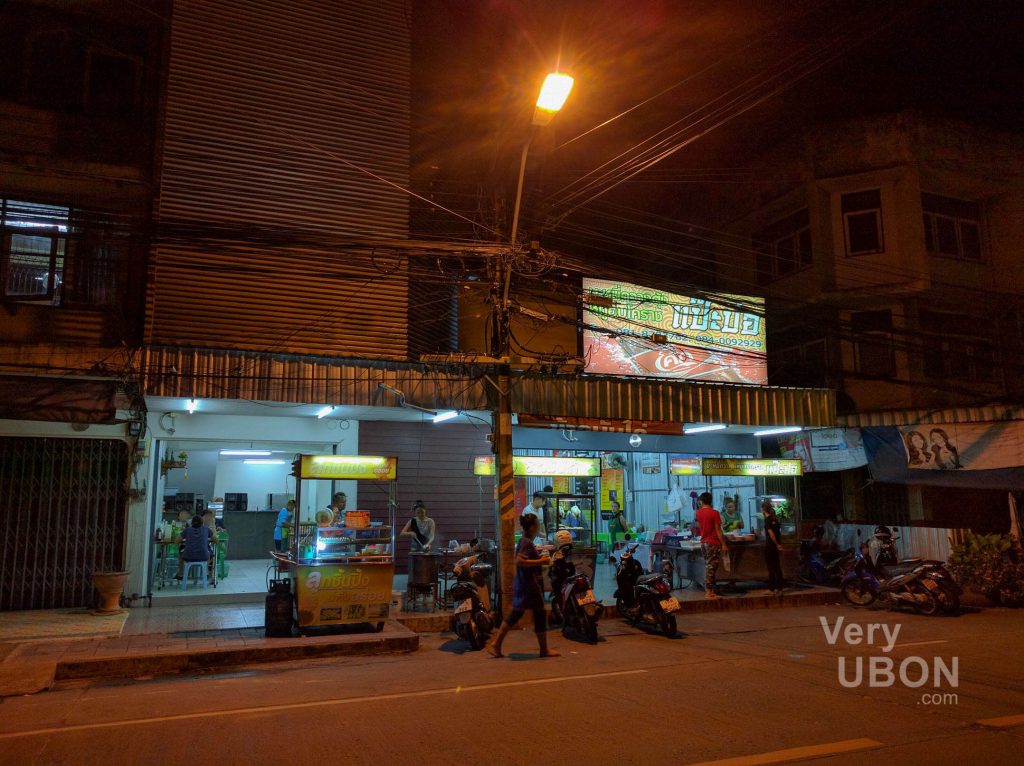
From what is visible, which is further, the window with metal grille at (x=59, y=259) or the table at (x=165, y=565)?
the table at (x=165, y=565)

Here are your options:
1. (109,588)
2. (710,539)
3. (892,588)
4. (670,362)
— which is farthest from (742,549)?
(109,588)

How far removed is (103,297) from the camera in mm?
13555

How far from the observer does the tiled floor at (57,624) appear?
1041 cm

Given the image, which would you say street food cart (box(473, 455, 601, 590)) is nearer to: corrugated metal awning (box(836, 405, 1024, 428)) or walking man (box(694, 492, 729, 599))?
walking man (box(694, 492, 729, 599))

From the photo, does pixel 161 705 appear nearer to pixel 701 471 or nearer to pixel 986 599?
pixel 701 471

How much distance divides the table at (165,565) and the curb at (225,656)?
222 inches

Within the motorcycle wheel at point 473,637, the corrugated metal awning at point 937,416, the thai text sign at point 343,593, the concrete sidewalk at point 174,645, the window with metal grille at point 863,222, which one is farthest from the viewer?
the window with metal grille at point 863,222

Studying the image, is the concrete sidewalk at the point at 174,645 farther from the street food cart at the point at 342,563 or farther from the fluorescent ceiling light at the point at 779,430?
the fluorescent ceiling light at the point at 779,430

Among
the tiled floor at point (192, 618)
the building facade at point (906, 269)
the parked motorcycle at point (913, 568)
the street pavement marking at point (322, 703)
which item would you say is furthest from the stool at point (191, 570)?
the building facade at point (906, 269)

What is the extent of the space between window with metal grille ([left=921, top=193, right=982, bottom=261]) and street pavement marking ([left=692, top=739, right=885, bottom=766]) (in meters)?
19.2

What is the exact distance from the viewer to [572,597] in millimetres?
10508

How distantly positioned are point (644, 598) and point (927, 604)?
206 inches

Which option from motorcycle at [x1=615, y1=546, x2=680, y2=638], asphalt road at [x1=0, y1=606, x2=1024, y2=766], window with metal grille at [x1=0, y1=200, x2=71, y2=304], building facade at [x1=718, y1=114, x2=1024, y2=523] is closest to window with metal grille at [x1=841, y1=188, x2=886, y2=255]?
building facade at [x1=718, y1=114, x2=1024, y2=523]

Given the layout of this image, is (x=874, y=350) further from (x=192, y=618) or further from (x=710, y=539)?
(x=192, y=618)
